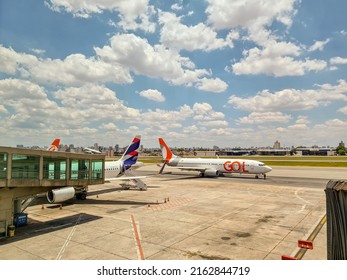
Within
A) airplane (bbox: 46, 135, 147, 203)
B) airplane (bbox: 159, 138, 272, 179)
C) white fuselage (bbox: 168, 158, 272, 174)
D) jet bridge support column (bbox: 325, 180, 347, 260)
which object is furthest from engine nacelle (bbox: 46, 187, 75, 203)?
white fuselage (bbox: 168, 158, 272, 174)

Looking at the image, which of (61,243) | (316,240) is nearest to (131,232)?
(61,243)

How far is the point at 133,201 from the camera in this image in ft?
115

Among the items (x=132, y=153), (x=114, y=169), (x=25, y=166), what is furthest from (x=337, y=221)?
(x=132, y=153)

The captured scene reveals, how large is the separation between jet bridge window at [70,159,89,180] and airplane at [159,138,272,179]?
30.3 meters

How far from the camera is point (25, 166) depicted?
71.8 ft

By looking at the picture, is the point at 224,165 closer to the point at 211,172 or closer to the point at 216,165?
the point at 216,165

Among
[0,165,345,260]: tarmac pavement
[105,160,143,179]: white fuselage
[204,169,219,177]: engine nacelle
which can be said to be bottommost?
[0,165,345,260]: tarmac pavement

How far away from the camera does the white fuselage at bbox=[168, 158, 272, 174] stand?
61.1 m

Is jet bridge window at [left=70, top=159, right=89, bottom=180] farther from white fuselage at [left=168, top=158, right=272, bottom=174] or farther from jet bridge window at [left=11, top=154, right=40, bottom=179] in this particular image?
white fuselage at [left=168, top=158, right=272, bottom=174]

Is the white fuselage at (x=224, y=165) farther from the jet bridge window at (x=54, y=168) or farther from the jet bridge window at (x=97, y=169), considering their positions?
the jet bridge window at (x=54, y=168)

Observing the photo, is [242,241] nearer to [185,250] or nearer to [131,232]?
[185,250]

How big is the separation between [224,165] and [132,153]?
1050 inches

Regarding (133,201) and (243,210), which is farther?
(133,201)

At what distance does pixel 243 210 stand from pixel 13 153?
23565 millimetres
